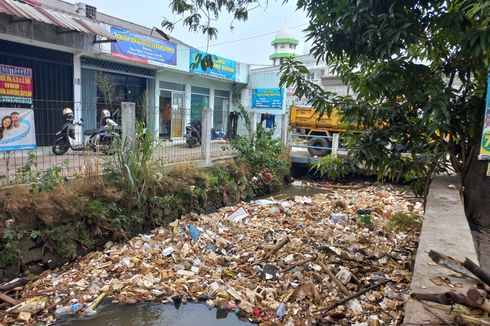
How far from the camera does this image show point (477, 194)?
3.40m

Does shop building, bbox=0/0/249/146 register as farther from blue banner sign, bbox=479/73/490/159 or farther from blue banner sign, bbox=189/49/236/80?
blue banner sign, bbox=479/73/490/159

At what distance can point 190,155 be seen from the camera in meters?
7.79

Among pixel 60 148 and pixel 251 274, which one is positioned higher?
pixel 60 148

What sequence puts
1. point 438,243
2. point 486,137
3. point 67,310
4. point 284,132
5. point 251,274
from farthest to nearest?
point 284,132, point 251,274, point 67,310, point 486,137, point 438,243

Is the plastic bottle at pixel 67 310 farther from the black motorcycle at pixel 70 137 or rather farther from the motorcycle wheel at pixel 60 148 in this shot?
the motorcycle wheel at pixel 60 148

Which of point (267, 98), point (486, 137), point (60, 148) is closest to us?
point (486, 137)

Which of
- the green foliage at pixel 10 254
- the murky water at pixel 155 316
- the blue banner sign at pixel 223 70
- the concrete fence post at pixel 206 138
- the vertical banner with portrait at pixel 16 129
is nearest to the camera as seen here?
the murky water at pixel 155 316

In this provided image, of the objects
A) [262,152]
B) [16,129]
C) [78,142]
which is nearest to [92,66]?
[78,142]

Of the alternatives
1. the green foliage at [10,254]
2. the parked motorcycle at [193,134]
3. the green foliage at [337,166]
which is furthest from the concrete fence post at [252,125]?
the green foliage at [10,254]

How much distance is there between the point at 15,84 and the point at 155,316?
270 inches

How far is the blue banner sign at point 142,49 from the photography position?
31.9 feet

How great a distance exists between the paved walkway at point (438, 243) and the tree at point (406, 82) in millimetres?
381

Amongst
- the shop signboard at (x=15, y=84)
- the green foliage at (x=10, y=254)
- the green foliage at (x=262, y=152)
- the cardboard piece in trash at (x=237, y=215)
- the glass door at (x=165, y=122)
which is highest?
the shop signboard at (x=15, y=84)

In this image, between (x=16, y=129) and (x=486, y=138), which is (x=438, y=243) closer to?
(x=486, y=138)
